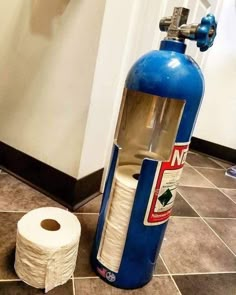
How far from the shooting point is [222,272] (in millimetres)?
854

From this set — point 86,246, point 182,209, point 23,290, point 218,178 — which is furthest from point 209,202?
point 23,290

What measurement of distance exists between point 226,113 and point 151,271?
151 centimetres

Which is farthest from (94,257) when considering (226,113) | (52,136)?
(226,113)

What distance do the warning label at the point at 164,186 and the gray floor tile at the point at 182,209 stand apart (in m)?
0.51

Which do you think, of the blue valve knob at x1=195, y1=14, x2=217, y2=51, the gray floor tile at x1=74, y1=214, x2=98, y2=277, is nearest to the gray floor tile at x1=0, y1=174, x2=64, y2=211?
the gray floor tile at x1=74, y1=214, x2=98, y2=277

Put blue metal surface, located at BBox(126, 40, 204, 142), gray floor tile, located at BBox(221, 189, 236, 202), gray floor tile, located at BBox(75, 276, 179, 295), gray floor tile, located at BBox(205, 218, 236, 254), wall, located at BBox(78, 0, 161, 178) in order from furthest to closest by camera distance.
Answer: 1. gray floor tile, located at BBox(221, 189, 236, 202)
2. gray floor tile, located at BBox(205, 218, 236, 254)
3. wall, located at BBox(78, 0, 161, 178)
4. gray floor tile, located at BBox(75, 276, 179, 295)
5. blue metal surface, located at BBox(126, 40, 204, 142)

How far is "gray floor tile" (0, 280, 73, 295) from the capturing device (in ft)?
2.11

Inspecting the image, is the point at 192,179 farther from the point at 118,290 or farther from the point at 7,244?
the point at 7,244

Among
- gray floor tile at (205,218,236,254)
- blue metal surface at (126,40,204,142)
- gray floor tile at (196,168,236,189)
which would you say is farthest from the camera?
gray floor tile at (196,168,236,189)

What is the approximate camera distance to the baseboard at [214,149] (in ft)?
6.59

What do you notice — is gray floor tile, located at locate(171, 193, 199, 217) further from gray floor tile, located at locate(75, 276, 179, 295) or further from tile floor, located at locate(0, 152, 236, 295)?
gray floor tile, located at locate(75, 276, 179, 295)

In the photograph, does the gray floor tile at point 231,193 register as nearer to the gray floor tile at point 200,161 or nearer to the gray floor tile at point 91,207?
the gray floor tile at point 200,161

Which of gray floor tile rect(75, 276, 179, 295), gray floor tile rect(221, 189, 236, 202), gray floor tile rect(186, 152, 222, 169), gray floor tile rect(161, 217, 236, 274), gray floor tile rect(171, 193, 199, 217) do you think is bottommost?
gray floor tile rect(186, 152, 222, 169)

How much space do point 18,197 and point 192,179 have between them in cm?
95
